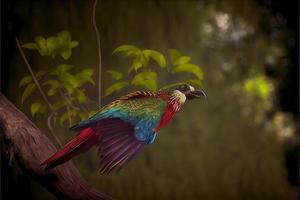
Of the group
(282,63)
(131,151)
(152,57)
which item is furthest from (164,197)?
(282,63)

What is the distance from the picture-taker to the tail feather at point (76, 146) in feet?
4.30

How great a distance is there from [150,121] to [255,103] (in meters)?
0.66

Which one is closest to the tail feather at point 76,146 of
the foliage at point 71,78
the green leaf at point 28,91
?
the foliage at point 71,78

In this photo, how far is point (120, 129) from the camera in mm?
1335

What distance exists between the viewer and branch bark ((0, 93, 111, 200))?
1288 mm

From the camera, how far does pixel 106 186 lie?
1535 mm

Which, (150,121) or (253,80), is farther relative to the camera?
(253,80)

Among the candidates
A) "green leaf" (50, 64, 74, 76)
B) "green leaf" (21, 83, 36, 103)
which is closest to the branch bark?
"green leaf" (21, 83, 36, 103)

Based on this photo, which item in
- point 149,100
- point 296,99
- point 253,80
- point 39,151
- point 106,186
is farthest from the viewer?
point 296,99

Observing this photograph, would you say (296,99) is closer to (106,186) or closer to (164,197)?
(164,197)

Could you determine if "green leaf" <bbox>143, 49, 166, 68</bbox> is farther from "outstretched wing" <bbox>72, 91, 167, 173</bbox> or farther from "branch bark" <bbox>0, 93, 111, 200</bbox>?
"branch bark" <bbox>0, 93, 111, 200</bbox>

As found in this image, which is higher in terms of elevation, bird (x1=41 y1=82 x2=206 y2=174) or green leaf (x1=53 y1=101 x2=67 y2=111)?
green leaf (x1=53 y1=101 x2=67 y2=111)

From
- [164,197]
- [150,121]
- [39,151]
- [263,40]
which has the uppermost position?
[263,40]

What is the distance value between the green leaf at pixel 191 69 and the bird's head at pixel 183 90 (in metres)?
0.08
